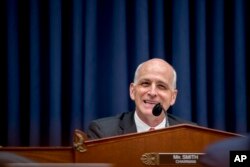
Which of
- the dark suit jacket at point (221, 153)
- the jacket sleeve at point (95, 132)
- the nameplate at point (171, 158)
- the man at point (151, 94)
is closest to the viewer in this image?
the dark suit jacket at point (221, 153)

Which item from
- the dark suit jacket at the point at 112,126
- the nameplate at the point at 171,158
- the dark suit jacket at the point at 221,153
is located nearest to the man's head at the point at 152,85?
the dark suit jacket at the point at 112,126

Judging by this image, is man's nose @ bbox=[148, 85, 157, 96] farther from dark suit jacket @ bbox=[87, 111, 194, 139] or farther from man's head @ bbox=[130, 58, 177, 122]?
dark suit jacket @ bbox=[87, 111, 194, 139]

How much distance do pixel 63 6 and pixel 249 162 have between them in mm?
2056

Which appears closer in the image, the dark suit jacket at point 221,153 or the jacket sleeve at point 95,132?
the dark suit jacket at point 221,153

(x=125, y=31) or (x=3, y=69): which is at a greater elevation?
(x=125, y=31)

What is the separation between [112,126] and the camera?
2.21 meters

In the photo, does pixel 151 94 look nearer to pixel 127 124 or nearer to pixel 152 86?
pixel 152 86

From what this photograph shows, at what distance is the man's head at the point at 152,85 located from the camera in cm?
243

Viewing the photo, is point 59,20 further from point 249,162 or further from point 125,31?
point 249,162

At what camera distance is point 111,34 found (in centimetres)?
287

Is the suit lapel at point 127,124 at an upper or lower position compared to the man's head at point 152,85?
lower

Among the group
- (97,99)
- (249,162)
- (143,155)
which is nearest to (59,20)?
(97,99)

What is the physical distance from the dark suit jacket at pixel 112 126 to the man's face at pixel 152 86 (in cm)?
11

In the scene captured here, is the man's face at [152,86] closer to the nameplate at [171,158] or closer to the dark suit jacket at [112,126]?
the dark suit jacket at [112,126]
